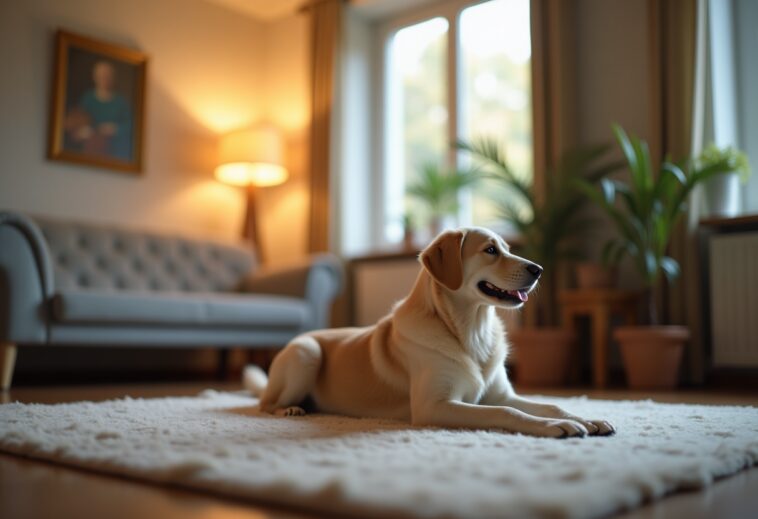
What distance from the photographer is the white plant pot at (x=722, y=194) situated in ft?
12.1

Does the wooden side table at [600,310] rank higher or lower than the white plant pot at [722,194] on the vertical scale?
lower

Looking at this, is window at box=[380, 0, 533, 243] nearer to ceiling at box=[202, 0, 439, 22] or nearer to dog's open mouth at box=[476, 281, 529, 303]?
ceiling at box=[202, 0, 439, 22]

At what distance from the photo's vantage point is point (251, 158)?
17.1ft

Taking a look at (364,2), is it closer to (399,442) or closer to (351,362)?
(351,362)

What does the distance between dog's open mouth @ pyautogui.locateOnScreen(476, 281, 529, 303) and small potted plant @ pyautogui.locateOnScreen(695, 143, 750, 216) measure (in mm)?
2097

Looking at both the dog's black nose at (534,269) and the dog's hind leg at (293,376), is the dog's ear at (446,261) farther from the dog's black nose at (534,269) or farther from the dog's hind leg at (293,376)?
the dog's hind leg at (293,376)

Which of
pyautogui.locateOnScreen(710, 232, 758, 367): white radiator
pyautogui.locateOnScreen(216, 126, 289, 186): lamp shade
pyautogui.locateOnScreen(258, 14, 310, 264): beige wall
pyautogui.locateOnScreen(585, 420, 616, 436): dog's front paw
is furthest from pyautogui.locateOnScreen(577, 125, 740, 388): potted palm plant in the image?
pyautogui.locateOnScreen(258, 14, 310, 264): beige wall

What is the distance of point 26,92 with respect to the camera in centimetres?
465

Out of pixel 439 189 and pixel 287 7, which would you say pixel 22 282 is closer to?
pixel 439 189

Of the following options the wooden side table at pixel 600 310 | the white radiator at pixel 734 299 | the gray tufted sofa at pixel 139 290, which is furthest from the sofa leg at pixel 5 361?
the white radiator at pixel 734 299

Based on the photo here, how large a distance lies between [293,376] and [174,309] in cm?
182

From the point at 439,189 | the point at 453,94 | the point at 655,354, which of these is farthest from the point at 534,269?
the point at 453,94

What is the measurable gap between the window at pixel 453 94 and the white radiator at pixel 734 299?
1.40 metres

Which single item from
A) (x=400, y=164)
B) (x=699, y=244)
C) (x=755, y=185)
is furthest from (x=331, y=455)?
(x=400, y=164)
